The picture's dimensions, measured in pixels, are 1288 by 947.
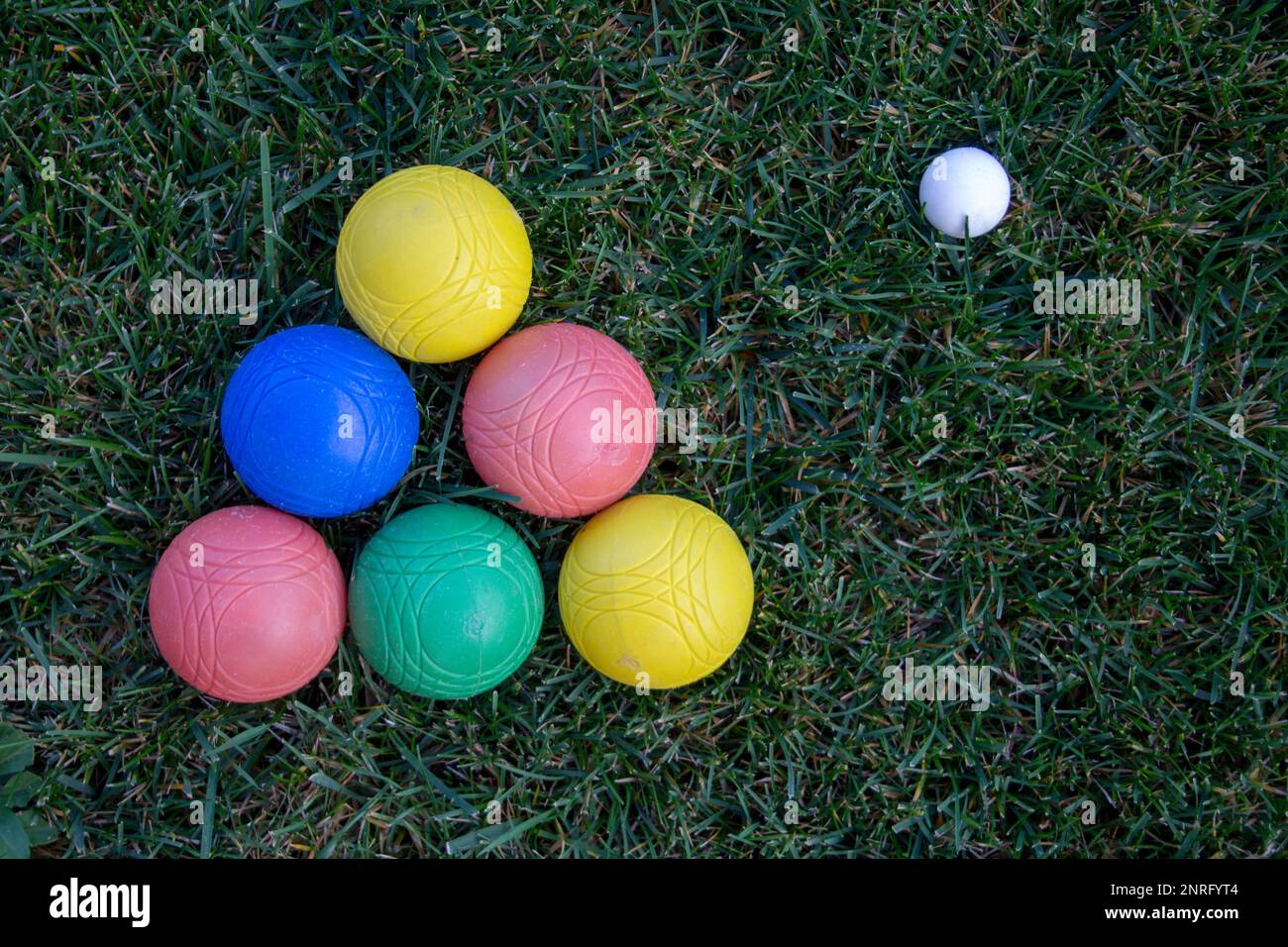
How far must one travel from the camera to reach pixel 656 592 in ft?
7.80

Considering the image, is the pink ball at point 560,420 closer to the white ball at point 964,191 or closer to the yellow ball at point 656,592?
the yellow ball at point 656,592

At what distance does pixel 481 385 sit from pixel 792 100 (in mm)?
1243

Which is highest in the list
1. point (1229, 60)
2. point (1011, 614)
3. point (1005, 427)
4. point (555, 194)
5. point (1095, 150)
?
point (1229, 60)

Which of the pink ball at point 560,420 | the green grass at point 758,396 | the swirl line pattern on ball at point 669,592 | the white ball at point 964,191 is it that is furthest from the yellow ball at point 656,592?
the white ball at point 964,191

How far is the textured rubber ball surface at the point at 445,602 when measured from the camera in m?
2.36

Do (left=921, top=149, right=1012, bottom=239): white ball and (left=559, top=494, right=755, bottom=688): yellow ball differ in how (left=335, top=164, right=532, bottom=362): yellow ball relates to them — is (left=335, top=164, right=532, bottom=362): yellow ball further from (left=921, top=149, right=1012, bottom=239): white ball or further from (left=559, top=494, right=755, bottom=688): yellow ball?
(left=921, top=149, right=1012, bottom=239): white ball

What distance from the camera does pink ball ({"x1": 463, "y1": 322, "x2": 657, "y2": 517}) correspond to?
239 centimetres

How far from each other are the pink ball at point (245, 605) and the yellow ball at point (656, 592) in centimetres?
60

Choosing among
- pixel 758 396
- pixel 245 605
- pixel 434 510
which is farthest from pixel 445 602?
pixel 758 396

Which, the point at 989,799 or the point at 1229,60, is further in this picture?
the point at 1229,60

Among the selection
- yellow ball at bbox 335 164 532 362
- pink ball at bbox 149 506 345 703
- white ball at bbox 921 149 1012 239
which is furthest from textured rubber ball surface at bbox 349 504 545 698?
white ball at bbox 921 149 1012 239
